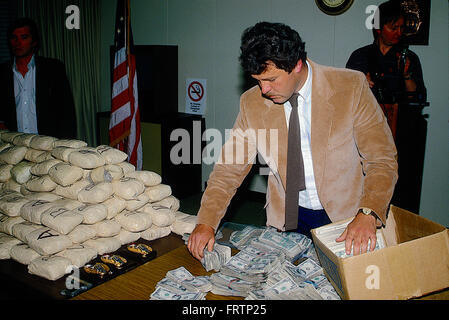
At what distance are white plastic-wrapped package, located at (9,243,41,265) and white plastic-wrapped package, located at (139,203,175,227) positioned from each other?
2.04 ft

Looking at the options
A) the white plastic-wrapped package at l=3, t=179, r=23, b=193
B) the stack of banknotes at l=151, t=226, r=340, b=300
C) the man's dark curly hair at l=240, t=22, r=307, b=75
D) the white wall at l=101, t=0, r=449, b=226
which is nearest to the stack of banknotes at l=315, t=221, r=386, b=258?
the stack of banknotes at l=151, t=226, r=340, b=300

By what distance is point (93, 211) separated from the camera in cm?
204

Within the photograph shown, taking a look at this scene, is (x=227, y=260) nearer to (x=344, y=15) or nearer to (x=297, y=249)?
(x=297, y=249)

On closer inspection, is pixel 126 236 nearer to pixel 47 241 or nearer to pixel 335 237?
pixel 47 241

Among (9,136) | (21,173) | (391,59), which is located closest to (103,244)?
(21,173)

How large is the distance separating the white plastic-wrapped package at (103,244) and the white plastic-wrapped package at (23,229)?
11.5 inches

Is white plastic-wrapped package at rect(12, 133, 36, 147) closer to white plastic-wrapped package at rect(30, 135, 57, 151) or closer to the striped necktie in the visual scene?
white plastic-wrapped package at rect(30, 135, 57, 151)

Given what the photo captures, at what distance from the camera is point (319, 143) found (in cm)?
208

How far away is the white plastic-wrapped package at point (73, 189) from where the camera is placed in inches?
84.9

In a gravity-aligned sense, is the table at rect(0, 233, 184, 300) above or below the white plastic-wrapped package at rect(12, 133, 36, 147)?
below

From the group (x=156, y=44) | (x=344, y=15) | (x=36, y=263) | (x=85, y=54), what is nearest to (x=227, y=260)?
(x=36, y=263)

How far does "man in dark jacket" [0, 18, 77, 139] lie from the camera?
4.18 metres

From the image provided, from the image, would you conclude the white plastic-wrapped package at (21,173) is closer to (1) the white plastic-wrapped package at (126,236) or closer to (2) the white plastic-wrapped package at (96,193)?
(2) the white plastic-wrapped package at (96,193)

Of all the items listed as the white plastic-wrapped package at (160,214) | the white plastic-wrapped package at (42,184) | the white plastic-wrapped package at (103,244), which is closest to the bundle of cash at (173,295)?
the white plastic-wrapped package at (103,244)
